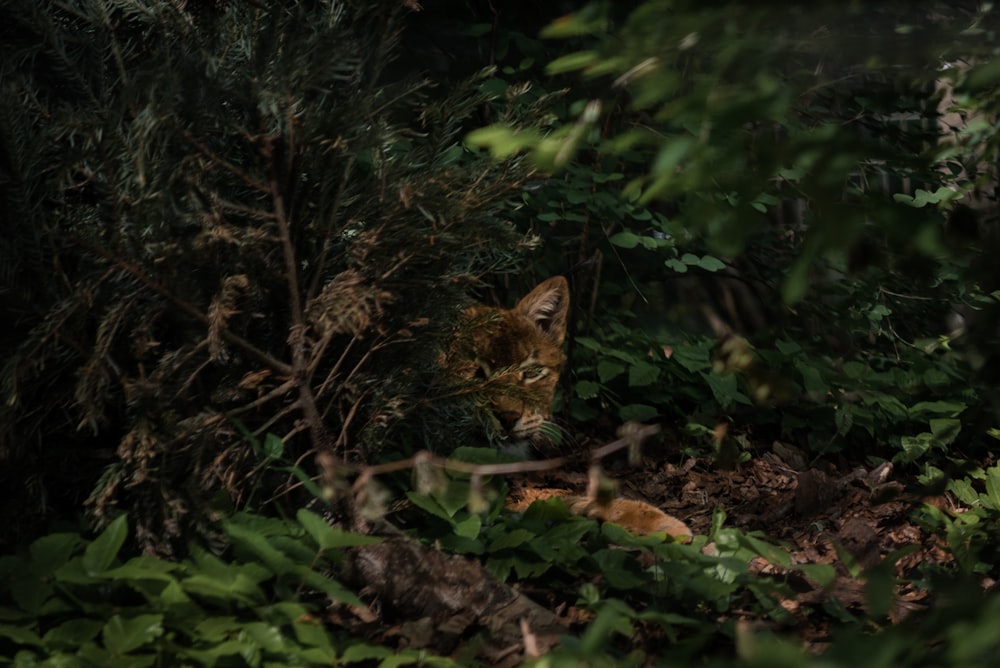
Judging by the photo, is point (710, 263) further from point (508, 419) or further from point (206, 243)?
point (206, 243)

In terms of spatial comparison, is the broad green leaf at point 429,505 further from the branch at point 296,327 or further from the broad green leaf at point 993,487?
the broad green leaf at point 993,487

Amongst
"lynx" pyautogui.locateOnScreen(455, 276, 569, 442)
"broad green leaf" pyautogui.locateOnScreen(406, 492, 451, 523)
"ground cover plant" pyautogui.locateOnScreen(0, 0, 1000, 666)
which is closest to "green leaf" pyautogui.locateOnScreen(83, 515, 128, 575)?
"ground cover plant" pyautogui.locateOnScreen(0, 0, 1000, 666)

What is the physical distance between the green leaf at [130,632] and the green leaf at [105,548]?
0.15 metres

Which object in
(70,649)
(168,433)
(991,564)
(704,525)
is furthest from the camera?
(704,525)

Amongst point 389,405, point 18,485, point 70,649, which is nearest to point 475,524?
point 389,405

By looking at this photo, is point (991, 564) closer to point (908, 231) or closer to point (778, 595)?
point (778, 595)

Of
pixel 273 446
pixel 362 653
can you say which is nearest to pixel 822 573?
pixel 362 653

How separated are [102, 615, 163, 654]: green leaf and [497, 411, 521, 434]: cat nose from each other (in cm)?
193

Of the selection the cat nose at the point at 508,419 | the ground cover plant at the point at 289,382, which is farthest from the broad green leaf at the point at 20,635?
the cat nose at the point at 508,419

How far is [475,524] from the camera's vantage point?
2770mm

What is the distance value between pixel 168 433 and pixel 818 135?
184cm

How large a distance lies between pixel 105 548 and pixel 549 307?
7.98 ft

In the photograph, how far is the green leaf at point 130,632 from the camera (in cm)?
216

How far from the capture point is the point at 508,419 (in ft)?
13.1
